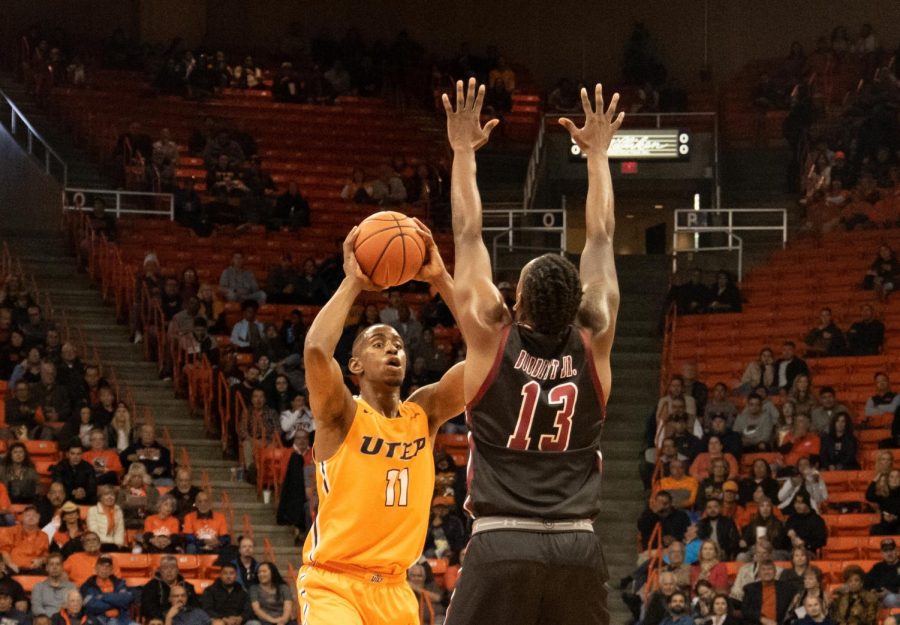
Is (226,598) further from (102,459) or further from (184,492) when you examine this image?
(102,459)

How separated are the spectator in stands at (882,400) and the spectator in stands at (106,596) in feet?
28.3

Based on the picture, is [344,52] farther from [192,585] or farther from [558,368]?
[558,368]

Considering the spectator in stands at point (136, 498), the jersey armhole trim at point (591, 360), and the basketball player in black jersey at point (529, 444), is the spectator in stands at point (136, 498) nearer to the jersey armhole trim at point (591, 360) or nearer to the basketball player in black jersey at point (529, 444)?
the basketball player in black jersey at point (529, 444)

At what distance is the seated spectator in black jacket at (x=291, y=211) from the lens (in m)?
23.5

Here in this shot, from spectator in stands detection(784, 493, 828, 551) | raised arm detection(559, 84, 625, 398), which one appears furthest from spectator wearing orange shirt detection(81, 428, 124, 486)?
raised arm detection(559, 84, 625, 398)

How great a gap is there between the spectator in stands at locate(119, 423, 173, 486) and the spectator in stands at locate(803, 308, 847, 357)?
795 centimetres

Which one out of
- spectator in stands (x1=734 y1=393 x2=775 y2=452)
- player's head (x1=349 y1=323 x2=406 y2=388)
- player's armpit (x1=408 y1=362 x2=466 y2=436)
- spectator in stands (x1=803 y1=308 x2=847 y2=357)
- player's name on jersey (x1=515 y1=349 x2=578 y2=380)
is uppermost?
player's name on jersey (x1=515 y1=349 x2=578 y2=380)

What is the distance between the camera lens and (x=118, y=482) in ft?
55.2

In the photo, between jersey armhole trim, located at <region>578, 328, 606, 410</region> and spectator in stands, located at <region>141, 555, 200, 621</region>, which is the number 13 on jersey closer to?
jersey armhole trim, located at <region>578, 328, 606, 410</region>

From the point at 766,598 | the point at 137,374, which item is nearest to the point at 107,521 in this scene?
the point at 137,374

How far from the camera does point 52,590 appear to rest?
14.8 m

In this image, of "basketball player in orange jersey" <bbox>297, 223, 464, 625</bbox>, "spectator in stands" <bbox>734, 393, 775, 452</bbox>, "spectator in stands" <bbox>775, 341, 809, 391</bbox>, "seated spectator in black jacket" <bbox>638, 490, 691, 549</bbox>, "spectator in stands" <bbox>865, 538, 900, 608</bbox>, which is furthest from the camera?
"spectator in stands" <bbox>775, 341, 809, 391</bbox>

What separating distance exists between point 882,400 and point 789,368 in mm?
1184

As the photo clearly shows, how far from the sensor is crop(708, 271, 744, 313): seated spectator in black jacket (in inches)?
827
